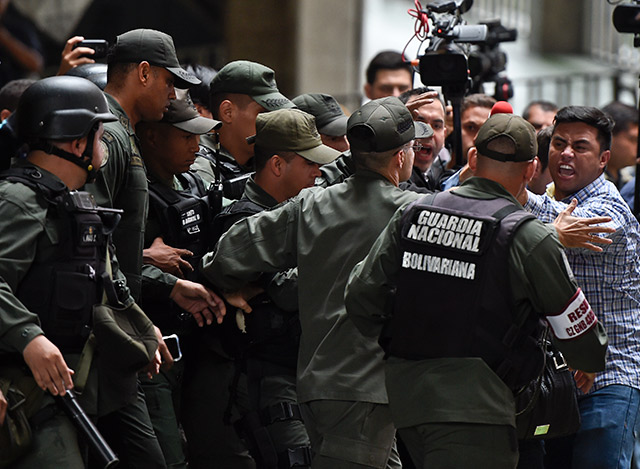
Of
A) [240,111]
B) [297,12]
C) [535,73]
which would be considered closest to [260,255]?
[240,111]

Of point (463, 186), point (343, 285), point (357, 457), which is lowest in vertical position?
point (357, 457)

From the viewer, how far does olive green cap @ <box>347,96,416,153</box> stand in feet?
16.5

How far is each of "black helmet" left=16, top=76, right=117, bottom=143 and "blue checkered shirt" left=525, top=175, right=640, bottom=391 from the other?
2.20 metres

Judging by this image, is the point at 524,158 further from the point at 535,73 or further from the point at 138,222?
the point at 535,73

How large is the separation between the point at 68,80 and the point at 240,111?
5.72 feet

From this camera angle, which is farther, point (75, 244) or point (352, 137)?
point (352, 137)

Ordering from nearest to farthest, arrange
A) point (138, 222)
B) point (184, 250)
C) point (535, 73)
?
1. point (138, 222)
2. point (184, 250)
3. point (535, 73)

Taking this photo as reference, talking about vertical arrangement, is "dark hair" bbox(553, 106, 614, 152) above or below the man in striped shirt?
above

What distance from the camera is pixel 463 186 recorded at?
15.6 ft

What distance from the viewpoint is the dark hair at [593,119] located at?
20.4 feet

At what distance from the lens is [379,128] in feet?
16.5

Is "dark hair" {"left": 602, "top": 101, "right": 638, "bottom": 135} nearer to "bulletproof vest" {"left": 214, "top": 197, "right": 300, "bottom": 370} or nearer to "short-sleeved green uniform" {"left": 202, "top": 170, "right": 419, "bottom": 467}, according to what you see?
"bulletproof vest" {"left": 214, "top": 197, "right": 300, "bottom": 370}

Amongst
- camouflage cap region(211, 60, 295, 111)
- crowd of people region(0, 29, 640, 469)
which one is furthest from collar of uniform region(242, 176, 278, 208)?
camouflage cap region(211, 60, 295, 111)

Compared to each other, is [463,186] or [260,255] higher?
[463,186]
